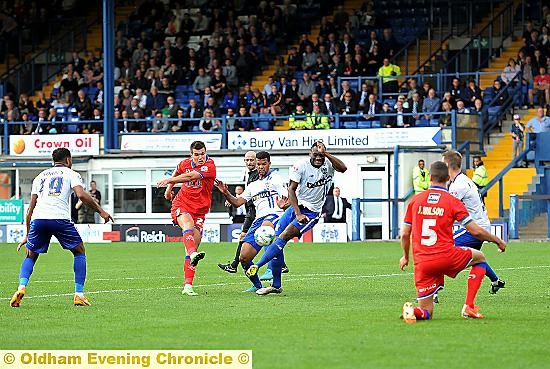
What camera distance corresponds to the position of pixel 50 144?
3947 cm

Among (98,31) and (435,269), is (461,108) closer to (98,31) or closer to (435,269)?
(98,31)

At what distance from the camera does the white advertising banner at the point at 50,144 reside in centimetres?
3891

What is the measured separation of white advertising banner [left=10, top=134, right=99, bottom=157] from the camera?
3891cm

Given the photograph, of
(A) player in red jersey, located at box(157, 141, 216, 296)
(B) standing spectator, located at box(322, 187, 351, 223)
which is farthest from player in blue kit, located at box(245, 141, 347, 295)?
(B) standing spectator, located at box(322, 187, 351, 223)

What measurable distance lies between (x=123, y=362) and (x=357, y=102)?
91.8 ft

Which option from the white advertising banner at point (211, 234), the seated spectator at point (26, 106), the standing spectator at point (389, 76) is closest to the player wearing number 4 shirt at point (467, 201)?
the white advertising banner at point (211, 234)

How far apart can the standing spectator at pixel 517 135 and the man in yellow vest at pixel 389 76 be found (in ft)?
14.9

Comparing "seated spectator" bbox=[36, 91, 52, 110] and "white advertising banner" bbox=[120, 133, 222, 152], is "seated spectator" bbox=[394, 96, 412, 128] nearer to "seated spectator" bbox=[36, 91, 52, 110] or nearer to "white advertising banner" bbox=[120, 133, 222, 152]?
"white advertising banner" bbox=[120, 133, 222, 152]

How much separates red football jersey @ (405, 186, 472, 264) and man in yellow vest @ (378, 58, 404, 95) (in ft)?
85.6

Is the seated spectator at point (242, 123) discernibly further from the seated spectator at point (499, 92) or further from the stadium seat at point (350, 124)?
the seated spectator at point (499, 92)

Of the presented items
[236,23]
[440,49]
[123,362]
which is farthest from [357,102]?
[123,362]

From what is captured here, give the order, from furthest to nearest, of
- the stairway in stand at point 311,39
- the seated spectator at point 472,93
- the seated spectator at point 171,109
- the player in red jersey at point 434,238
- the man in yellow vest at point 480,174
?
the stairway in stand at point 311,39
the seated spectator at point 171,109
the seated spectator at point 472,93
the man in yellow vest at point 480,174
the player in red jersey at point 434,238

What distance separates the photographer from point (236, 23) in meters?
44.0

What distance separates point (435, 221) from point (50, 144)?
28438mm
